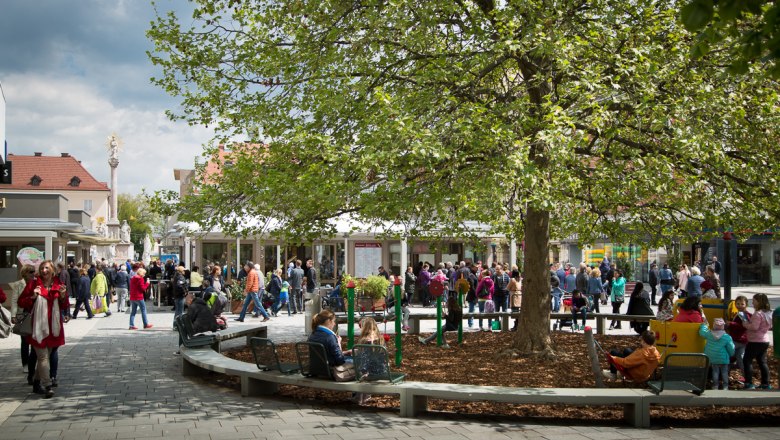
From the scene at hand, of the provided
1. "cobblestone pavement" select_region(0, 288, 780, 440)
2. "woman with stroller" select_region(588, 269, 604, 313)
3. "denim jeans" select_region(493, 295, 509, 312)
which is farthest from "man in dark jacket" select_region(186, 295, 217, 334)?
"woman with stroller" select_region(588, 269, 604, 313)

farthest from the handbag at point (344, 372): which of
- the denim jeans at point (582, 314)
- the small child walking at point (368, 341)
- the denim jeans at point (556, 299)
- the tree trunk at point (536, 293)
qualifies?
the denim jeans at point (556, 299)

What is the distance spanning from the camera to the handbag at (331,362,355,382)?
29.1 ft

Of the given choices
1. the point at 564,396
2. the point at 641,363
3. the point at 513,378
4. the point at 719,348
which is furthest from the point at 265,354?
the point at 719,348

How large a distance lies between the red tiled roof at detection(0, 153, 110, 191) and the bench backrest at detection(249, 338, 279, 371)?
93.0 m

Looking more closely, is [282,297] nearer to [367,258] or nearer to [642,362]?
[367,258]

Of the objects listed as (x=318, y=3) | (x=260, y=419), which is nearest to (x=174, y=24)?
(x=318, y=3)

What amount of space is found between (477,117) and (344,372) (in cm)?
A: 382

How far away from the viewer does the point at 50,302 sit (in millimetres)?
9789

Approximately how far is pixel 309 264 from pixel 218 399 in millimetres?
16828

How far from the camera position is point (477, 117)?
962 centimetres

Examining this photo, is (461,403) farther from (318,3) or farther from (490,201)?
(318,3)

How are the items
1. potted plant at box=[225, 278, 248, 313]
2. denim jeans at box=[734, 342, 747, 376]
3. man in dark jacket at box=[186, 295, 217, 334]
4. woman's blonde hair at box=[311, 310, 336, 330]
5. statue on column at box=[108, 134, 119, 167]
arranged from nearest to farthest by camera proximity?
woman's blonde hair at box=[311, 310, 336, 330] < denim jeans at box=[734, 342, 747, 376] < man in dark jacket at box=[186, 295, 217, 334] < potted plant at box=[225, 278, 248, 313] < statue on column at box=[108, 134, 119, 167]

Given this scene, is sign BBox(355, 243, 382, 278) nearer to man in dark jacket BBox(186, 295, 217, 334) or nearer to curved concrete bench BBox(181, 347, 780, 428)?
man in dark jacket BBox(186, 295, 217, 334)

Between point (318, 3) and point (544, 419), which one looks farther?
point (318, 3)
